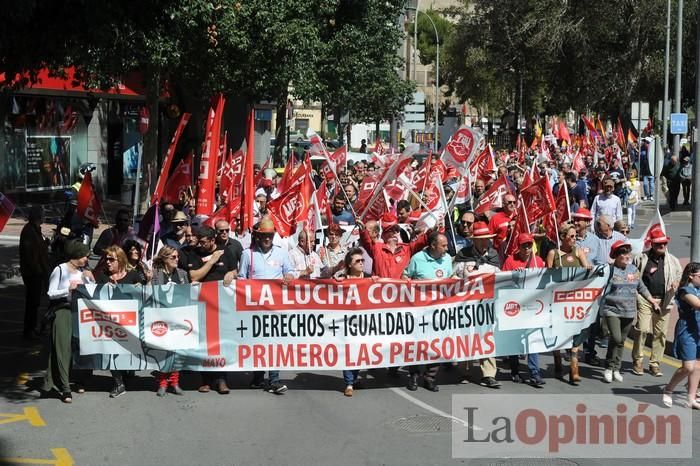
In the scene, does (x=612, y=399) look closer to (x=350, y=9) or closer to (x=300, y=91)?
(x=300, y=91)

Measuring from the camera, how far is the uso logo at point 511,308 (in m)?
10.9

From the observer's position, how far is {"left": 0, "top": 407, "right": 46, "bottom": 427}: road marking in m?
9.27

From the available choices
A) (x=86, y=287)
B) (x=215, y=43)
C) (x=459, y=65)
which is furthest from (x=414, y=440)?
(x=459, y=65)

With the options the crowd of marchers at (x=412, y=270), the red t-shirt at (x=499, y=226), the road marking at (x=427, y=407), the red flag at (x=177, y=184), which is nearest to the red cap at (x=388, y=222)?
the crowd of marchers at (x=412, y=270)

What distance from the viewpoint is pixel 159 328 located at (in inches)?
406

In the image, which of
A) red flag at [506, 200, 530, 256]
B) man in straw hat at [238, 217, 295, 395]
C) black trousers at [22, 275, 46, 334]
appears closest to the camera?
man in straw hat at [238, 217, 295, 395]

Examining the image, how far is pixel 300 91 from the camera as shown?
28656mm

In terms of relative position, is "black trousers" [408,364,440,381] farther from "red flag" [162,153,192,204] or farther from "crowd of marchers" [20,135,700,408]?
"red flag" [162,153,192,204]

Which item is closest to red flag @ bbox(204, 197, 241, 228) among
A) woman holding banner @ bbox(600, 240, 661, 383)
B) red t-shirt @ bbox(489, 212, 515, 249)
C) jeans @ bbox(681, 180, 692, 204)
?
red t-shirt @ bbox(489, 212, 515, 249)

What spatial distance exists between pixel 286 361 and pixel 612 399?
10.2 feet

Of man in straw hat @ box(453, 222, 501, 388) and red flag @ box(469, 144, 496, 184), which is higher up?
red flag @ box(469, 144, 496, 184)

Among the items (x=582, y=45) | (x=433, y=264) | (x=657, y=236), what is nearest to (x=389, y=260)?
(x=433, y=264)

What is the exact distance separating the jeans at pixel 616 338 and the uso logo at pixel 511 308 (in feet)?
3.27

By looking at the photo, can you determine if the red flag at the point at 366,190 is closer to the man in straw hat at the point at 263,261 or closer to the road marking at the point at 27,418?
the man in straw hat at the point at 263,261
